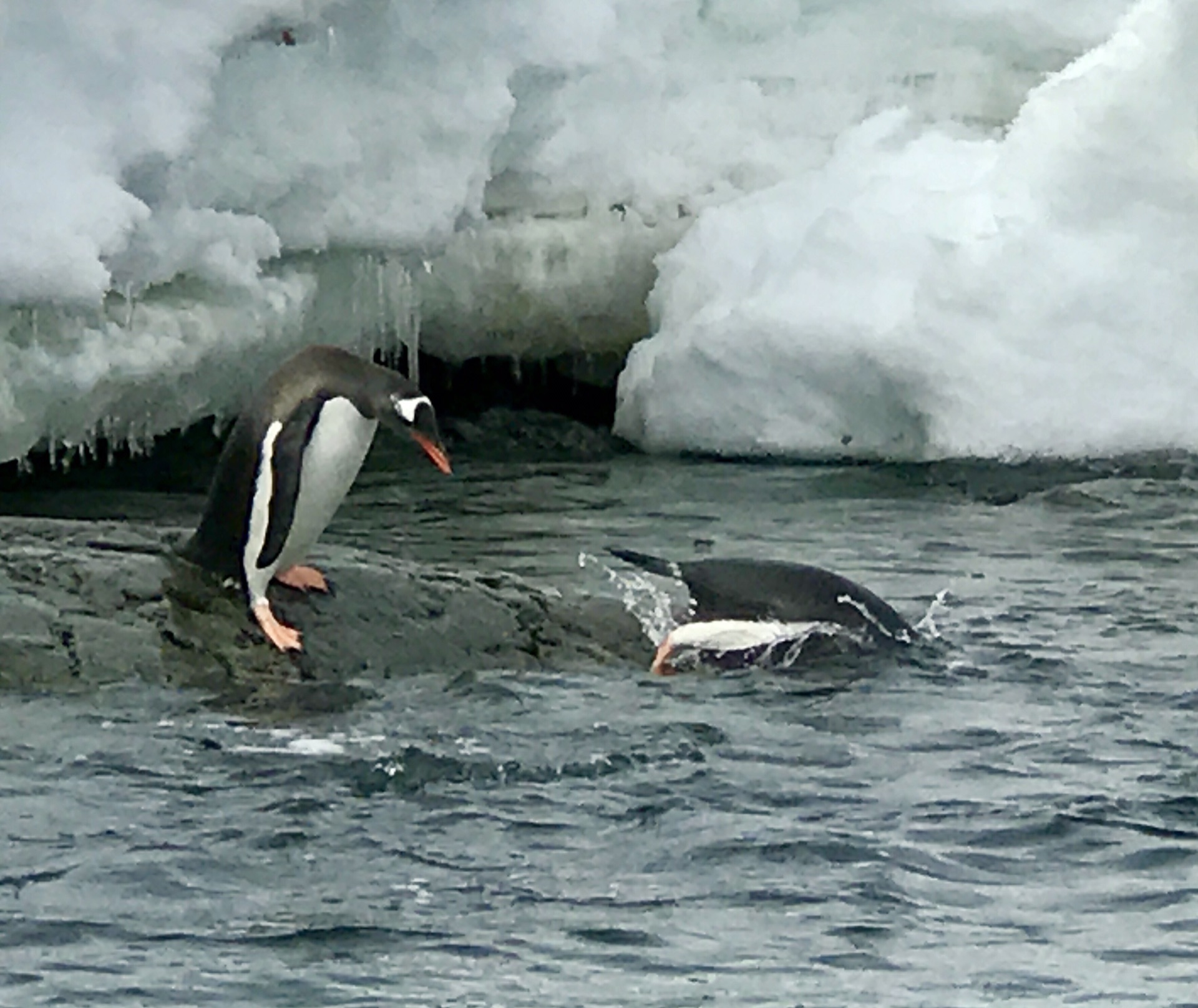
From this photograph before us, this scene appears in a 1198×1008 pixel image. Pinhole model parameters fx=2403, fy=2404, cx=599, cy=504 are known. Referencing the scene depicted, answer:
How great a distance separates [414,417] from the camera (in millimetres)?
6141

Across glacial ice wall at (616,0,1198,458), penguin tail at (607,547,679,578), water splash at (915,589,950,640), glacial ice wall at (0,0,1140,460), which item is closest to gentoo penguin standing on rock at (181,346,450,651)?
penguin tail at (607,547,679,578)

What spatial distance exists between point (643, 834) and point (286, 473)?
1868 millimetres

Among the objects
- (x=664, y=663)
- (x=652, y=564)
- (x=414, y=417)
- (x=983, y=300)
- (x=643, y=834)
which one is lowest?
(x=643, y=834)

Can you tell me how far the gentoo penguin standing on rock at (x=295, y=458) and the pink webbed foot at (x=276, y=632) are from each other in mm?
32

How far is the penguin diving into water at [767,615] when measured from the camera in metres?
6.37

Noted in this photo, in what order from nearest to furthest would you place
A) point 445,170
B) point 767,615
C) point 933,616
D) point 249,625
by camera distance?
point 249,625, point 767,615, point 933,616, point 445,170

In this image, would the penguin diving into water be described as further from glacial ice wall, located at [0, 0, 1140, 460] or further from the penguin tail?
glacial ice wall, located at [0, 0, 1140, 460]

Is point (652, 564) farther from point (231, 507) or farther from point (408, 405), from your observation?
point (231, 507)

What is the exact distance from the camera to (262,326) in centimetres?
905

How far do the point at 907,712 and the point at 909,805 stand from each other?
90cm

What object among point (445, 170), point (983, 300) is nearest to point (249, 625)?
point (445, 170)

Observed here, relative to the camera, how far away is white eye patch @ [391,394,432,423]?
614cm

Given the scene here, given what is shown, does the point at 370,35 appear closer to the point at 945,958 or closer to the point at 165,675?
the point at 165,675

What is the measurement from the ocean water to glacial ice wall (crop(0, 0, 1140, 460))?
276 cm
